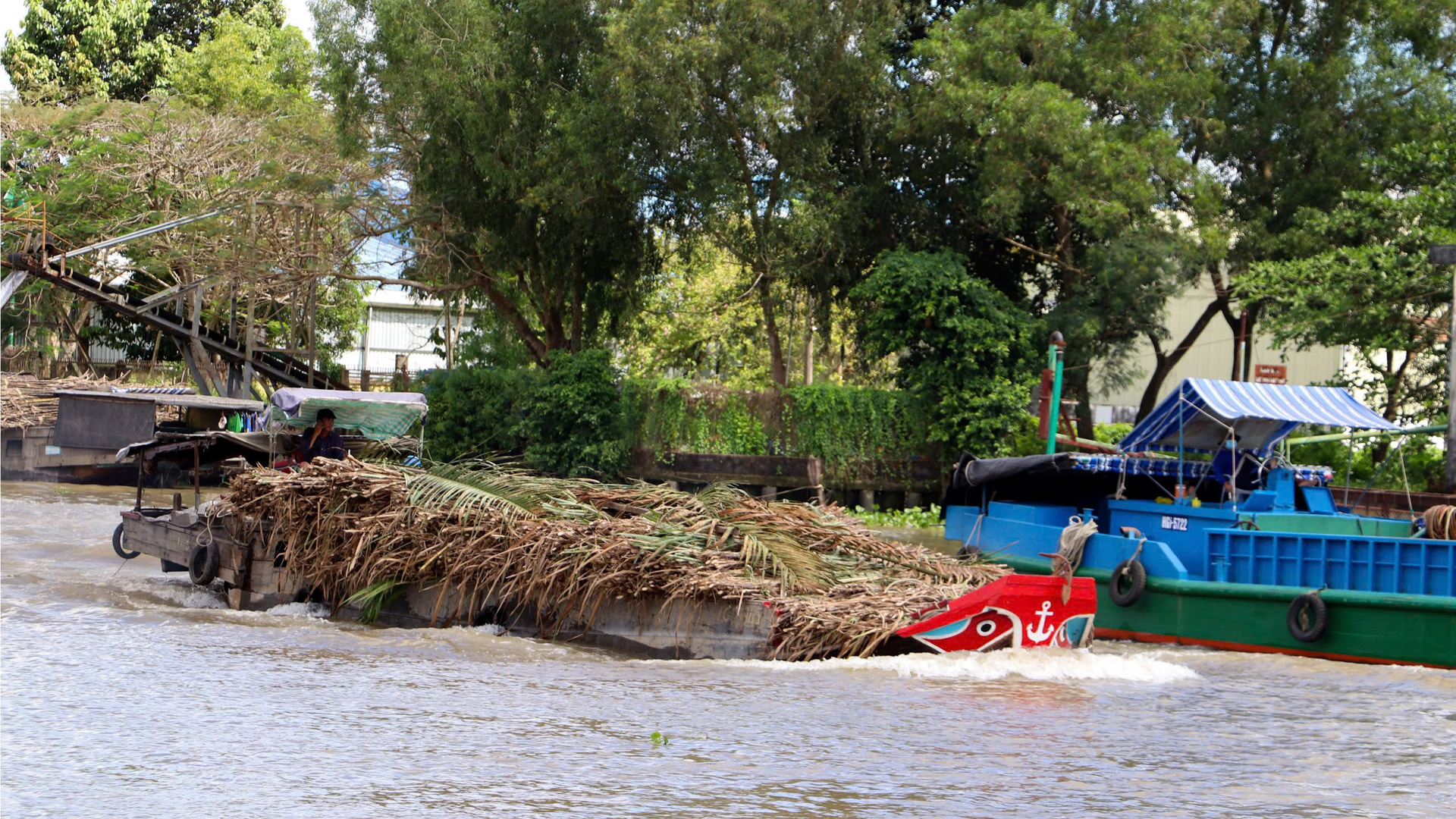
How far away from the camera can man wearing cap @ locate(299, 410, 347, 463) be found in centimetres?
1571

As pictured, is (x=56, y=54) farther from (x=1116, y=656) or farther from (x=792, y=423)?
(x=1116, y=656)

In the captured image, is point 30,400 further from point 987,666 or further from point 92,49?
point 987,666

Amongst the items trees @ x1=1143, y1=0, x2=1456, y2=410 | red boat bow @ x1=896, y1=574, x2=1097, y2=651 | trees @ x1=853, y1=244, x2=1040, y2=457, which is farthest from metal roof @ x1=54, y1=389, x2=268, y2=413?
trees @ x1=1143, y1=0, x2=1456, y2=410

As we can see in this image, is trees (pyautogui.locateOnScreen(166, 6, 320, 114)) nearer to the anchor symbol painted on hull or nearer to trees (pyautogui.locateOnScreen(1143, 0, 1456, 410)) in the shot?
trees (pyautogui.locateOnScreen(1143, 0, 1456, 410))

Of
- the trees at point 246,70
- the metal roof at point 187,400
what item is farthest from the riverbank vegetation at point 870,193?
the metal roof at point 187,400

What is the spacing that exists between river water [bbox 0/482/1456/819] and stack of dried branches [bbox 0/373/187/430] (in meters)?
18.6

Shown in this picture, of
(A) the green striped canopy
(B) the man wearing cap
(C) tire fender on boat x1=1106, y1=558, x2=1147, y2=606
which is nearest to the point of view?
(C) tire fender on boat x1=1106, y1=558, x2=1147, y2=606

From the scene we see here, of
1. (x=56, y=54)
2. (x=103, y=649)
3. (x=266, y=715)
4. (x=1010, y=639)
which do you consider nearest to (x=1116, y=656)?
(x=1010, y=639)

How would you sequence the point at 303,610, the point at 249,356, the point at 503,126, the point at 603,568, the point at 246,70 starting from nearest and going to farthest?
1. the point at 603,568
2. the point at 303,610
3. the point at 503,126
4. the point at 249,356
5. the point at 246,70

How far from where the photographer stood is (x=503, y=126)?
2831cm

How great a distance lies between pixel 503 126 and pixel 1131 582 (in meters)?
18.3

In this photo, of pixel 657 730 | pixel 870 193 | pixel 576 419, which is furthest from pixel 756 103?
pixel 657 730

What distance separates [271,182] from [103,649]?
75.0 ft

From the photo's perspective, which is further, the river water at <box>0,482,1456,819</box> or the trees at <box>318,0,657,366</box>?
the trees at <box>318,0,657,366</box>
